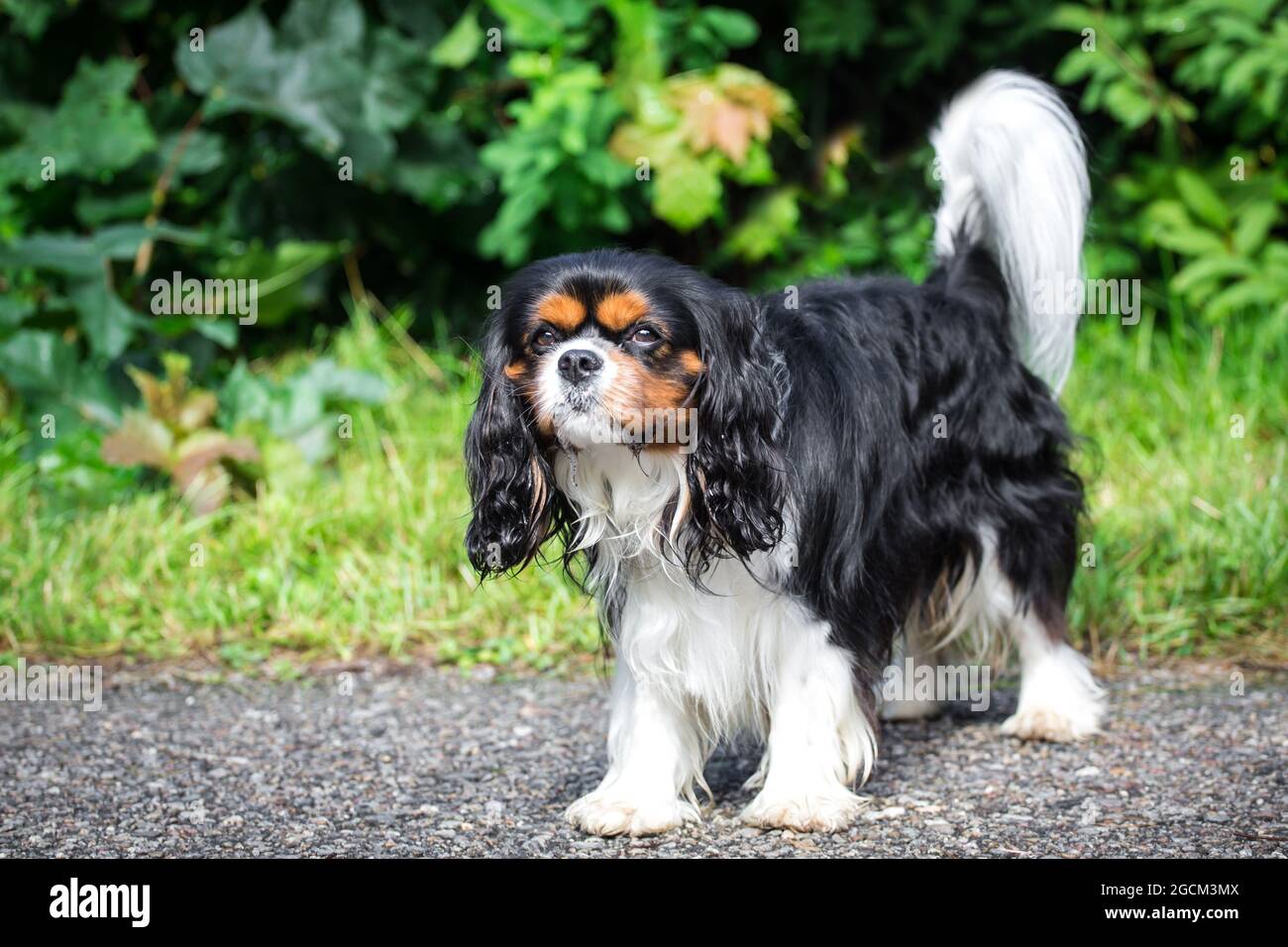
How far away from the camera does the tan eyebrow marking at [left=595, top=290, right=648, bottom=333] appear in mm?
3314

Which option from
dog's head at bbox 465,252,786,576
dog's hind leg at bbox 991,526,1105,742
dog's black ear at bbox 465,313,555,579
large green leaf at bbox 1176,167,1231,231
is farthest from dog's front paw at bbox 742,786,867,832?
large green leaf at bbox 1176,167,1231,231

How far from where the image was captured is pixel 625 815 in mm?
3645

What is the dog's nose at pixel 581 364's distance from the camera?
3.24 m

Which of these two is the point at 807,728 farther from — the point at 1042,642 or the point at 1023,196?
the point at 1023,196

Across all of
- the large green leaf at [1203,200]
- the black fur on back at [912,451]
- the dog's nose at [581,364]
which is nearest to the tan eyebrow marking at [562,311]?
the dog's nose at [581,364]

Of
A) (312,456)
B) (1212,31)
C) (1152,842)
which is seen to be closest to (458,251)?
(312,456)

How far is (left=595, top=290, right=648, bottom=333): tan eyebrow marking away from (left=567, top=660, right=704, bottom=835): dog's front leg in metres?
0.89

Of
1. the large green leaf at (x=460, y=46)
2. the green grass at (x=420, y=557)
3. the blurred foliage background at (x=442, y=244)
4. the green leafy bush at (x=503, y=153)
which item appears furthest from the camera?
the large green leaf at (x=460, y=46)

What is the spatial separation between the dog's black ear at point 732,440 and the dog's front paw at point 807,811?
0.61 m

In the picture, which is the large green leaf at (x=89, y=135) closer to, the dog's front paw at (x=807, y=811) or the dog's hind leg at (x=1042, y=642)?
the dog's hind leg at (x=1042, y=642)

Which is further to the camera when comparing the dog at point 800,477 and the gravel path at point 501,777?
the gravel path at point 501,777

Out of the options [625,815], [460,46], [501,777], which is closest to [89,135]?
[460,46]

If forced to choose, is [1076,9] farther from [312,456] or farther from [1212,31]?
[312,456]

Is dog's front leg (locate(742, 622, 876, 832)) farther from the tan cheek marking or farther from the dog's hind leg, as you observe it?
the dog's hind leg
